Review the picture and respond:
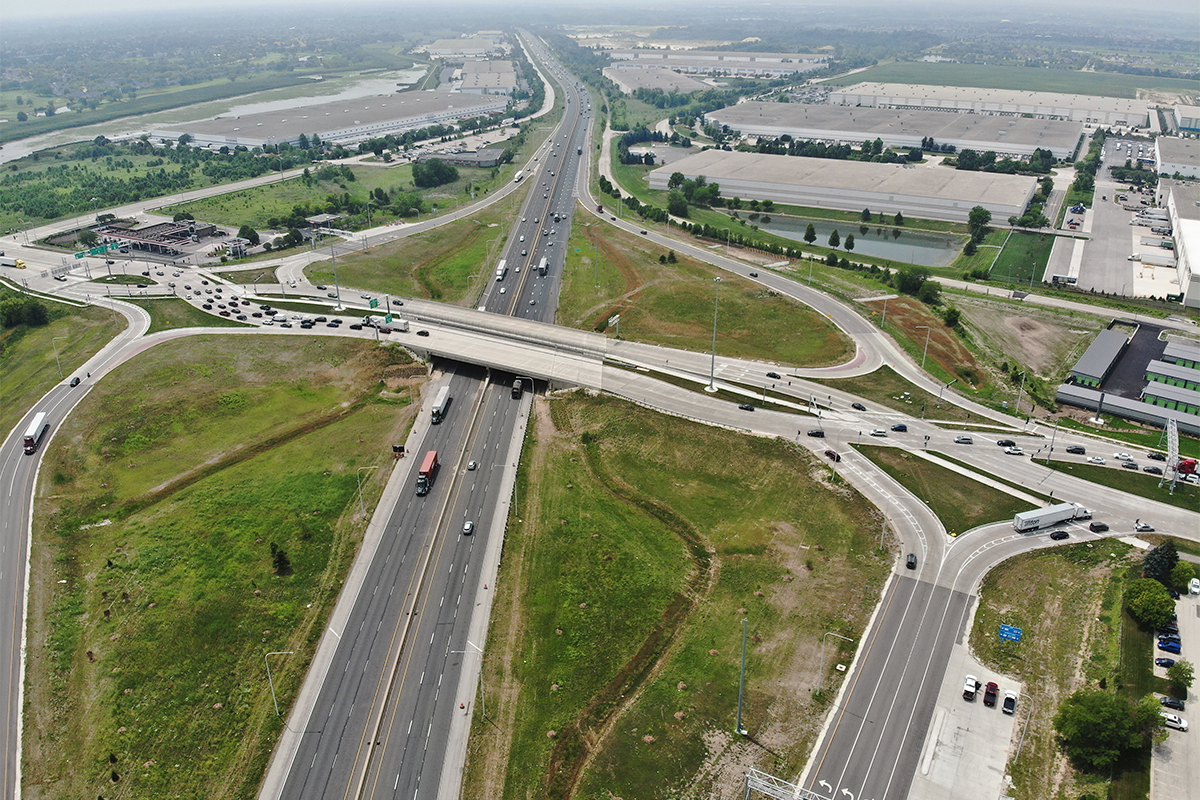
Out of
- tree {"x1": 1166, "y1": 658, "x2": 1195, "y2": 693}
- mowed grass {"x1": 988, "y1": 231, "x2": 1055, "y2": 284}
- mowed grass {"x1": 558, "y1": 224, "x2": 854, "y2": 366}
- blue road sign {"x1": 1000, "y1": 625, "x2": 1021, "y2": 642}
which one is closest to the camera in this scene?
tree {"x1": 1166, "y1": 658, "x2": 1195, "y2": 693}

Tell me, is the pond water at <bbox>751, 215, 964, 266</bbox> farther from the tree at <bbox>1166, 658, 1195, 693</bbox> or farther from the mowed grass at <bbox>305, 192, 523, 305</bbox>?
the tree at <bbox>1166, 658, 1195, 693</bbox>

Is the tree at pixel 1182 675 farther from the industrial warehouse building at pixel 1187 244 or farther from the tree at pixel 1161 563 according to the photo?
the industrial warehouse building at pixel 1187 244

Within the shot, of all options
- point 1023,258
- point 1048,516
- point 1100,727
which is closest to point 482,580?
point 1100,727

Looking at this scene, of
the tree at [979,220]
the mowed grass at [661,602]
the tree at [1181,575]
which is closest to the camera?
the mowed grass at [661,602]

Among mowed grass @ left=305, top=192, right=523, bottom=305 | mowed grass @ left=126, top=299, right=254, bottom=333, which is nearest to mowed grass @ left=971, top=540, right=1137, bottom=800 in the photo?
mowed grass @ left=305, top=192, right=523, bottom=305

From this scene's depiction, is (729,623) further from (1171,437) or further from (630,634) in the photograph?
(1171,437)

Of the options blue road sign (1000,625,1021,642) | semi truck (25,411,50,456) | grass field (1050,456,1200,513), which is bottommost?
semi truck (25,411,50,456)

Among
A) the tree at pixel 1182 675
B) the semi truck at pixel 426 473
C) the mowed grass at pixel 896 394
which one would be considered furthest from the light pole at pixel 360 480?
the tree at pixel 1182 675

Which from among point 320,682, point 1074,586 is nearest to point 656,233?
point 1074,586

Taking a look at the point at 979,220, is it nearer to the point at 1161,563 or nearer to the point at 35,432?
the point at 1161,563
